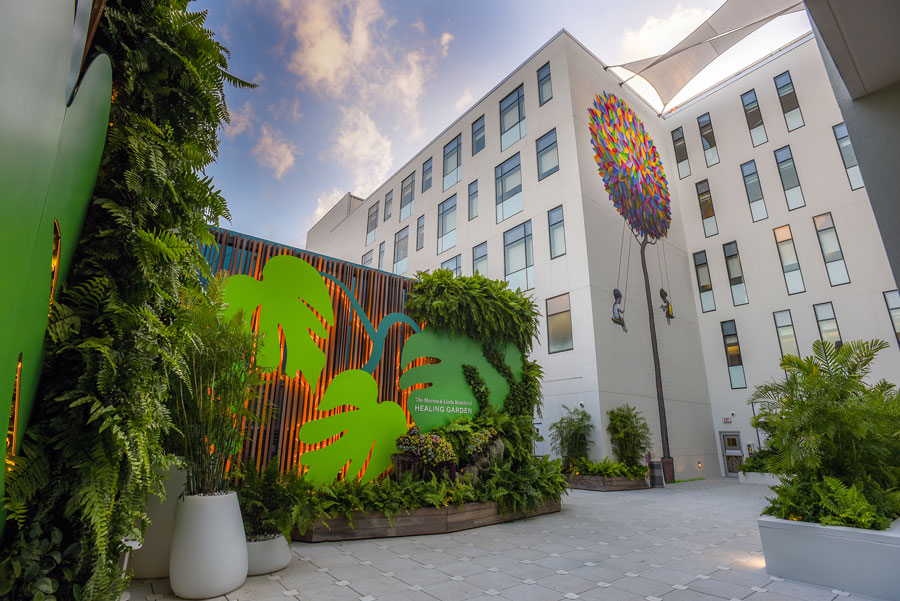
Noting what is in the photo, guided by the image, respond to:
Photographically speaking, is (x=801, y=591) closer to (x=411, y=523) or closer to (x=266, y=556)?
(x=411, y=523)

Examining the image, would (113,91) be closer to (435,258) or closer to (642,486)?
(642,486)

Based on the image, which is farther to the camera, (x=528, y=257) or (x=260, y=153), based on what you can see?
(x=528, y=257)

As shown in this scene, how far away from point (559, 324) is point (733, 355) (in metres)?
7.49

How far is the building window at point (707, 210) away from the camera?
17219 millimetres

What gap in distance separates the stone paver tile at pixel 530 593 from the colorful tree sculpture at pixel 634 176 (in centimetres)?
1114

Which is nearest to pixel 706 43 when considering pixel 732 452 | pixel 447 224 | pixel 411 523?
pixel 447 224

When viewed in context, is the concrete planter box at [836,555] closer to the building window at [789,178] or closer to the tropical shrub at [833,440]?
the tropical shrub at [833,440]

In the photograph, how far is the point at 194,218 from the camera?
2.08 meters

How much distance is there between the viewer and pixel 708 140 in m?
18.0

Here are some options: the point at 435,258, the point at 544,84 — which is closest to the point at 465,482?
the point at 435,258

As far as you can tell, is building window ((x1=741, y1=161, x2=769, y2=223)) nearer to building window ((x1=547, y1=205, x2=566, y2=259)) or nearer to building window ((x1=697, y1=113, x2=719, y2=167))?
building window ((x1=697, y1=113, x2=719, y2=167))

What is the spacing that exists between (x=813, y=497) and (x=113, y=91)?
5990mm

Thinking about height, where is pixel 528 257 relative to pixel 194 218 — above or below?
above

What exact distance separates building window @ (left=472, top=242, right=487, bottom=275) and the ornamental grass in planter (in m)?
12.8
